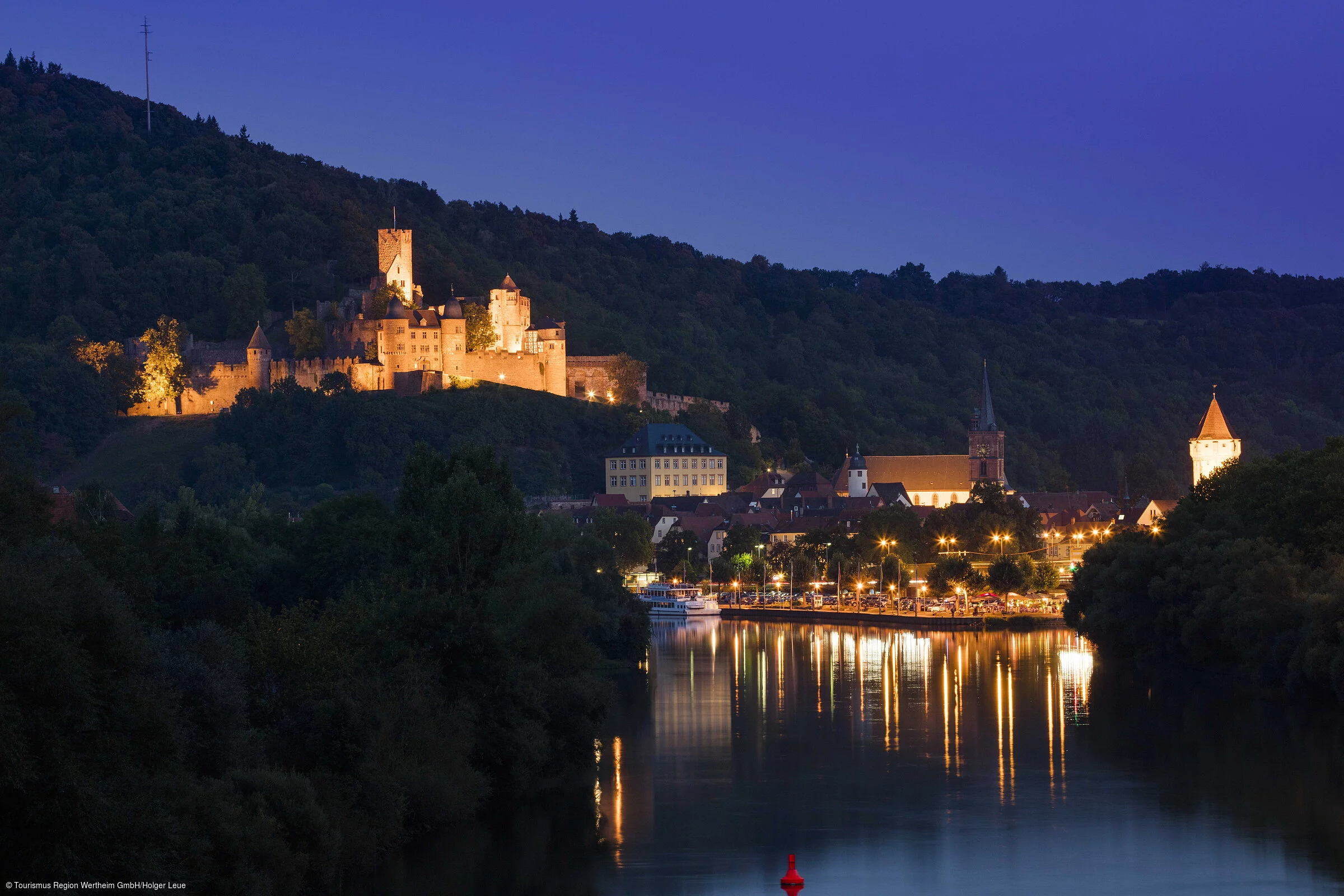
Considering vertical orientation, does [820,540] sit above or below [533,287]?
below

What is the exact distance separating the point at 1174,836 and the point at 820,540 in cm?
5822

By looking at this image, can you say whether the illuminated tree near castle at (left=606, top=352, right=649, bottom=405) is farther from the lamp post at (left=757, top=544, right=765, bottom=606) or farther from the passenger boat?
the passenger boat

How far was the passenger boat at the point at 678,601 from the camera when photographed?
74.1 meters

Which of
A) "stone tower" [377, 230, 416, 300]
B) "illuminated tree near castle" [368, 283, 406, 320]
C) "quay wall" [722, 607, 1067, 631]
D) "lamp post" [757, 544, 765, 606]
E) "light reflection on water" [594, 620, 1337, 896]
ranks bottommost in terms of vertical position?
"light reflection on water" [594, 620, 1337, 896]

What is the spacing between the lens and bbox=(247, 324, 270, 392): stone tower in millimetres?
108312

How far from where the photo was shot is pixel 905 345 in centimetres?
17750

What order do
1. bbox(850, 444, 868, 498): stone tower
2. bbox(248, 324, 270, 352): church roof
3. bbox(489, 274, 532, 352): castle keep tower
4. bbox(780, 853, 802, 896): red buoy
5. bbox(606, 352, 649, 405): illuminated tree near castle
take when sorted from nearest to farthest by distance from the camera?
1. bbox(780, 853, 802, 896): red buoy
2. bbox(248, 324, 270, 352): church roof
3. bbox(489, 274, 532, 352): castle keep tower
4. bbox(850, 444, 868, 498): stone tower
5. bbox(606, 352, 649, 405): illuminated tree near castle

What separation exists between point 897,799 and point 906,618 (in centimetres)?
3904

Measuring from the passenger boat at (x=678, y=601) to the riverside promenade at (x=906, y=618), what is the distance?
→ 2.71ft

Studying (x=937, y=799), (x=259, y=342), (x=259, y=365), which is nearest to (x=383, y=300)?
(x=259, y=342)

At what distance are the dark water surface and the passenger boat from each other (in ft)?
86.4

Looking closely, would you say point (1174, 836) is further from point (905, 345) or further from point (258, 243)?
point (905, 345)

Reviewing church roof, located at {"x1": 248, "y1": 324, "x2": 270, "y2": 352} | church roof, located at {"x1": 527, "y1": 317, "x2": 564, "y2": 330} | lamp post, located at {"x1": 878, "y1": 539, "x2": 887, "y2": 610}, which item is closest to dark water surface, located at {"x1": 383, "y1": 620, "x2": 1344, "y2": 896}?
lamp post, located at {"x1": 878, "y1": 539, "x2": 887, "y2": 610}

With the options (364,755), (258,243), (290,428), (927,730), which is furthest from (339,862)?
(258,243)
